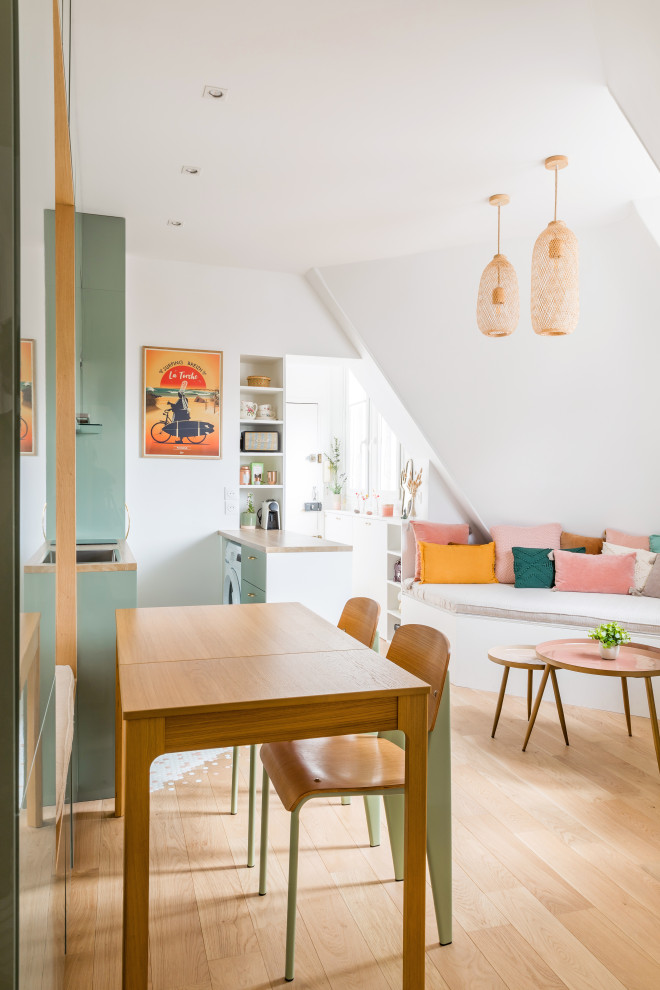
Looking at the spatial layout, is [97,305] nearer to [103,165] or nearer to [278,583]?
[103,165]

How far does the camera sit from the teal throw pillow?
15.7ft

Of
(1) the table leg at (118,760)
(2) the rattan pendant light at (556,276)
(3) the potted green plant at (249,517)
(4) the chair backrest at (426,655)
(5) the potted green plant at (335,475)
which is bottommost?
(1) the table leg at (118,760)

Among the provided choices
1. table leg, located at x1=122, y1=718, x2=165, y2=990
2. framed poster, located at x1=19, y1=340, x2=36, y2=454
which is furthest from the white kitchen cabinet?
framed poster, located at x1=19, y1=340, x2=36, y2=454

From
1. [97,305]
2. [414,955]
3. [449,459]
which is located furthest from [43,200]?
[449,459]

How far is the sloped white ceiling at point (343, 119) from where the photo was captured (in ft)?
7.63

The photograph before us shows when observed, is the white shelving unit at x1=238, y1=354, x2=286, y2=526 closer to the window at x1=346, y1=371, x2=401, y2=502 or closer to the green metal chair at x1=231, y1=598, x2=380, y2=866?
the window at x1=346, y1=371, x2=401, y2=502

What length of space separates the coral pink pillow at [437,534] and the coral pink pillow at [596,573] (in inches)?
28.9

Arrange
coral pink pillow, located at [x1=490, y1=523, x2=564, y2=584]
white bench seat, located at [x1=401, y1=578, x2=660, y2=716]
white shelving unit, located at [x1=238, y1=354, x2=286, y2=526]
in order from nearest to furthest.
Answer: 1. white bench seat, located at [x1=401, y1=578, x2=660, y2=716]
2. coral pink pillow, located at [x1=490, y1=523, x2=564, y2=584]
3. white shelving unit, located at [x1=238, y1=354, x2=286, y2=526]

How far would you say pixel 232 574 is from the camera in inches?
183

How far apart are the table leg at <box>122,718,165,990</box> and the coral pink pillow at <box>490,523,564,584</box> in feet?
12.7

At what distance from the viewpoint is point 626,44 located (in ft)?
7.45

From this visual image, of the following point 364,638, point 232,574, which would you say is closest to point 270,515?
point 232,574

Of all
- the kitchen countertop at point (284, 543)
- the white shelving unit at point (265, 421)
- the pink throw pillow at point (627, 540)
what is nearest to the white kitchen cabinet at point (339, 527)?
the white shelving unit at point (265, 421)

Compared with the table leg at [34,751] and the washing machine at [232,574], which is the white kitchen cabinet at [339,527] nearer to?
the washing machine at [232,574]
